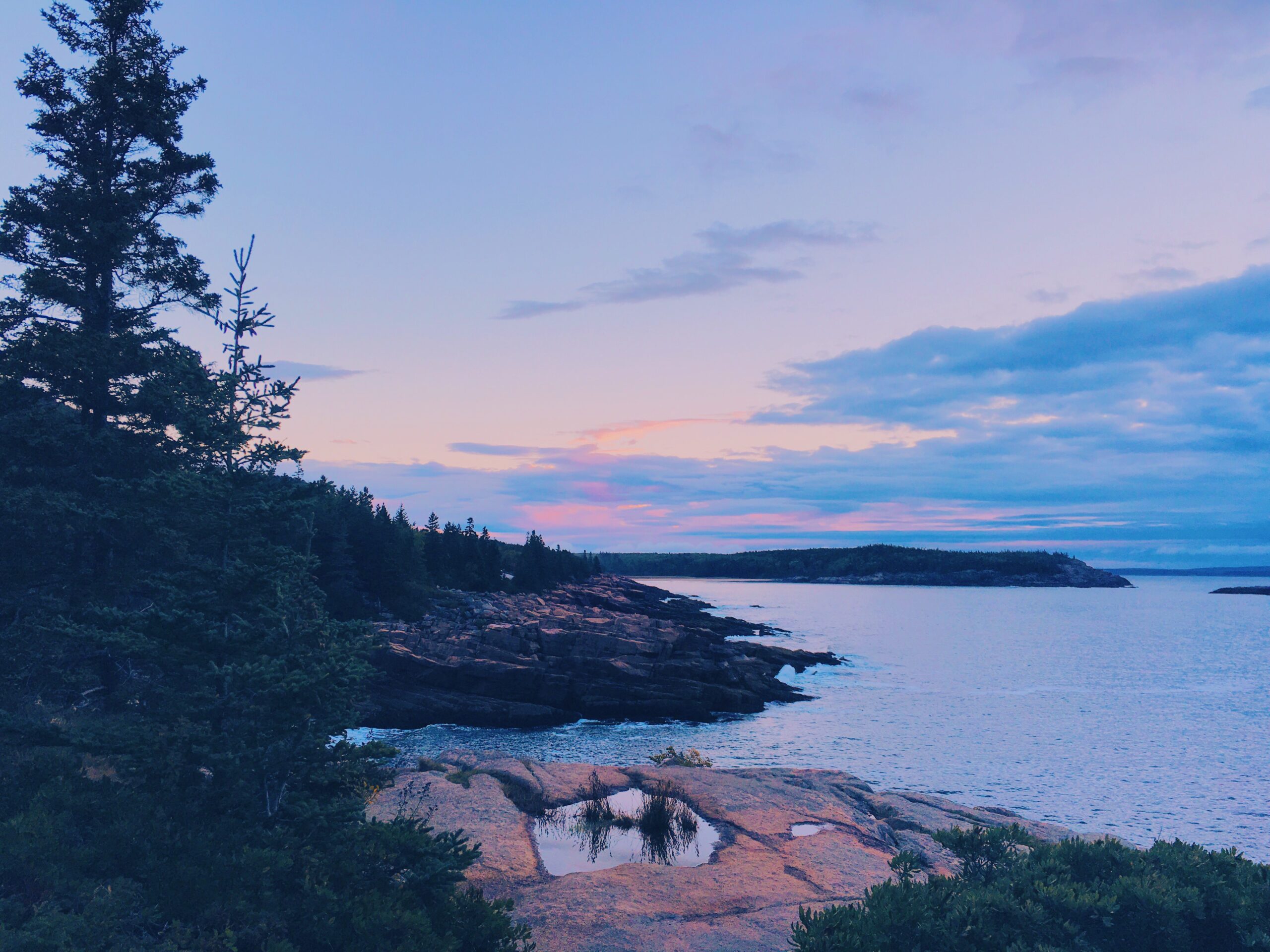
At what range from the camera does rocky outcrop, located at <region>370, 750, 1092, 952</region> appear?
33.4 ft

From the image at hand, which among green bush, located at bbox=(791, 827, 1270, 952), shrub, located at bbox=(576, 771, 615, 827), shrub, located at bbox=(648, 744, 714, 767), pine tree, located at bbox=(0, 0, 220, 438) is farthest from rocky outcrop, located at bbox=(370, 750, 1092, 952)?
pine tree, located at bbox=(0, 0, 220, 438)

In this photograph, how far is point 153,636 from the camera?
10.3 metres

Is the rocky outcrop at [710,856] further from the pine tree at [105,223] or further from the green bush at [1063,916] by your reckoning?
the pine tree at [105,223]

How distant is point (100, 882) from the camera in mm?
8188

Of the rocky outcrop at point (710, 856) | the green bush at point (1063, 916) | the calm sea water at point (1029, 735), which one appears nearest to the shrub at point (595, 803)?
the rocky outcrop at point (710, 856)

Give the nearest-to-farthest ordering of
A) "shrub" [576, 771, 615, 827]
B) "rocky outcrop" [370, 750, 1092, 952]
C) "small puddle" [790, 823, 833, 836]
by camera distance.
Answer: "rocky outcrop" [370, 750, 1092, 952] < "small puddle" [790, 823, 833, 836] < "shrub" [576, 771, 615, 827]

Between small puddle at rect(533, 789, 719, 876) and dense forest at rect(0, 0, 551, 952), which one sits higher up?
dense forest at rect(0, 0, 551, 952)

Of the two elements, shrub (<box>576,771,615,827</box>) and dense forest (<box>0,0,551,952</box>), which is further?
shrub (<box>576,771,615,827</box>)

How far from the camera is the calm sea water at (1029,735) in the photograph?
2834cm

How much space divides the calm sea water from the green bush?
683 inches

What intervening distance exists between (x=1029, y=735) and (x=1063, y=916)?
37.7 m

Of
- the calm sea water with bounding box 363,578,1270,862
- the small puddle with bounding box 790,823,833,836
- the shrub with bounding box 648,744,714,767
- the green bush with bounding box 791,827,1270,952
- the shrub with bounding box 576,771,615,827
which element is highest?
the green bush with bounding box 791,827,1270,952

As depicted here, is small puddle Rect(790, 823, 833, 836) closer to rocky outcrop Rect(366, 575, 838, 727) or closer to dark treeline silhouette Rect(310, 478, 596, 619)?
dark treeline silhouette Rect(310, 478, 596, 619)

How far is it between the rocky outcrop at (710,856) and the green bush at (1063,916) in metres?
2.77
